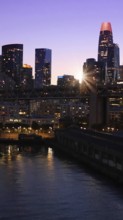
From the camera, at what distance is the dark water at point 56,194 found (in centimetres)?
3072

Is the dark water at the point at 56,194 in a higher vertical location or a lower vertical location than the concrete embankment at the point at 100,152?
lower

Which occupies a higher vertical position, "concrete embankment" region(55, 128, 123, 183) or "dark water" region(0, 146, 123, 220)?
"concrete embankment" region(55, 128, 123, 183)

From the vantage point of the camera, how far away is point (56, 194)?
3691 cm

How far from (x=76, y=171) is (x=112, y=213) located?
718 inches

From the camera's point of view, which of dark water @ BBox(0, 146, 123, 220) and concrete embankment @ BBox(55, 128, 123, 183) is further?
concrete embankment @ BBox(55, 128, 123, 183)

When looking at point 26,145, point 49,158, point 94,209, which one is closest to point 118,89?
point 26,145

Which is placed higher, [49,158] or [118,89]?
[118,89]

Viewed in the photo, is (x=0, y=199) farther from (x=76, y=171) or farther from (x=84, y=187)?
(x=76, y=171)

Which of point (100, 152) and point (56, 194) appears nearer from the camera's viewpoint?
point (56, 194)

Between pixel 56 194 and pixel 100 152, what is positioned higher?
pixel 100 152

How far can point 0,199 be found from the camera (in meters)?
34.8

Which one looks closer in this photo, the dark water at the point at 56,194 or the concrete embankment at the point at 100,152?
the dark water at the point at 56,194

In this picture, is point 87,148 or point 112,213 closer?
point 112,213

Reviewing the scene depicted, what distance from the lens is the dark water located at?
30719 millimetres
